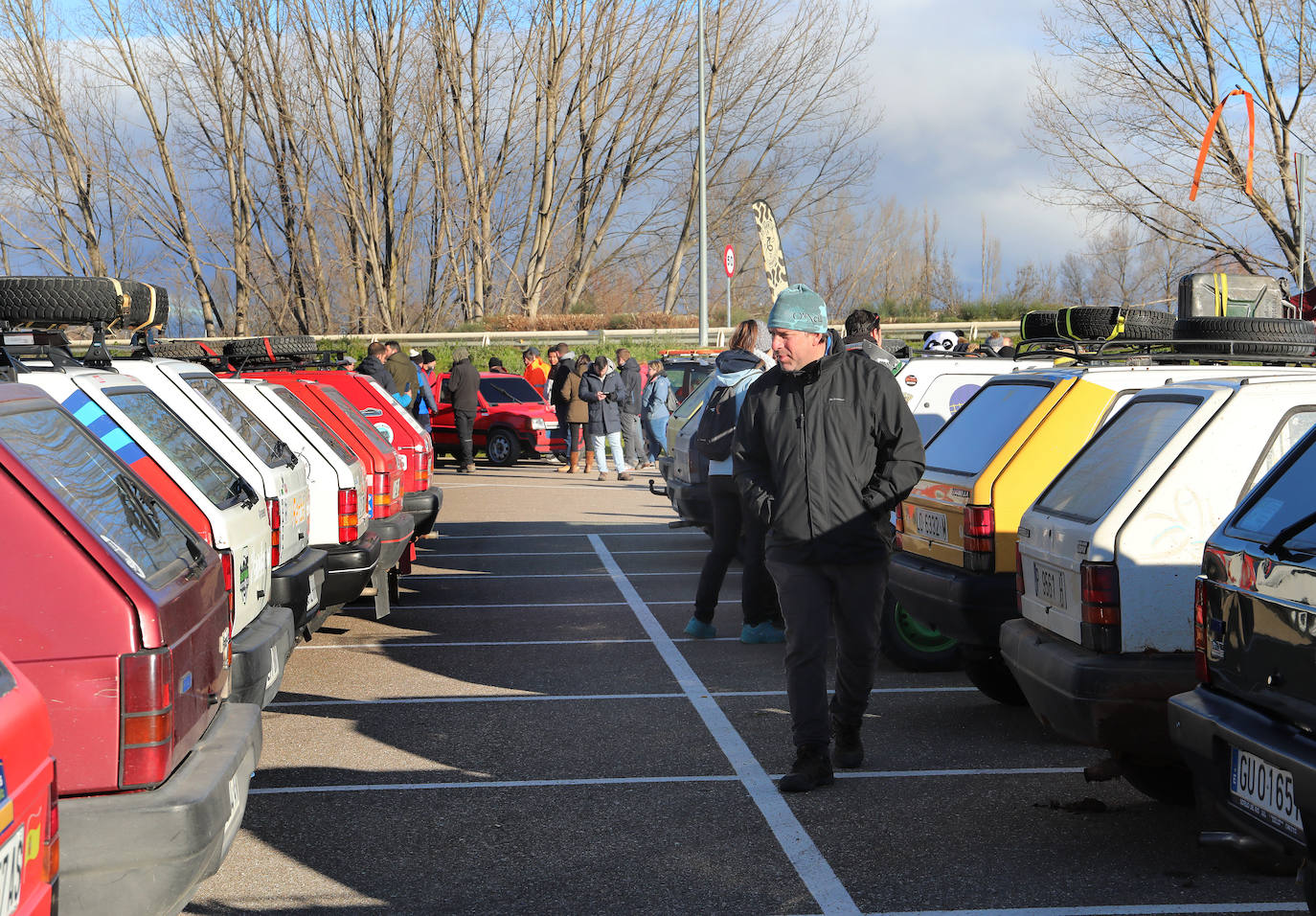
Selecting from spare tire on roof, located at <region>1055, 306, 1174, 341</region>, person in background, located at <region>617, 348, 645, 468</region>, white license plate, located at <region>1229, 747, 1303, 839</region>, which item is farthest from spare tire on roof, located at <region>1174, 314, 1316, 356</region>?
person in background, located at <region>617, 348, 645, 468</region>

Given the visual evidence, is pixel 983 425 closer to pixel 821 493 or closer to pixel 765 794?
pixel 821 493

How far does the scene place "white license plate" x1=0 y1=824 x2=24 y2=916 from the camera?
2.15m

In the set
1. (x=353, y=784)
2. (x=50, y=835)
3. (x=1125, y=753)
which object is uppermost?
(x=50, y=835)

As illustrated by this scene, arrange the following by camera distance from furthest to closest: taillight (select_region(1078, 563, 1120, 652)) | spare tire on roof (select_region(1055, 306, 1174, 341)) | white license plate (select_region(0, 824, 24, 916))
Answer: spare tire on roof (select_region(1055, 306, 1174, 341)) → taillight (select_region(1078, 563, 1120, 652)) → white license plate (select_region(0, 824, 24, 916))

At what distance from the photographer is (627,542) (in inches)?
523

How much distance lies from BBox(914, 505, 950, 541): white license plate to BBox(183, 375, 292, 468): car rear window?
3325 millimetres

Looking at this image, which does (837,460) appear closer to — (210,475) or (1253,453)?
(1253,453)

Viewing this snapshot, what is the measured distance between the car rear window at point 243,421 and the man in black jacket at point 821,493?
2763 mm

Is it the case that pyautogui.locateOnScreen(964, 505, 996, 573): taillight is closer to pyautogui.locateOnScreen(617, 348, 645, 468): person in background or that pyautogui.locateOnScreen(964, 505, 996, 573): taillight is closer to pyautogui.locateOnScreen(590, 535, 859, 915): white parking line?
pyautogui.locateOnScreen(590, 535, 859, 915): white parking line

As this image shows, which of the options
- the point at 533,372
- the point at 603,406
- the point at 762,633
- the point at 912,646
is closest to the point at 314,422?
the point at 762,633

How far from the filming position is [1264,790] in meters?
3.32

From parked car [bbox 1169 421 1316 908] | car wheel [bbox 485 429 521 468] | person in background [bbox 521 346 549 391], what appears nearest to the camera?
parked car [bbox 1169 421 1316 908]

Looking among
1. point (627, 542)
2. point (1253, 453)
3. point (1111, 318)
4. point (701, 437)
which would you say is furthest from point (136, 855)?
point (627, 542)

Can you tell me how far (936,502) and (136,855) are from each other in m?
4.31
